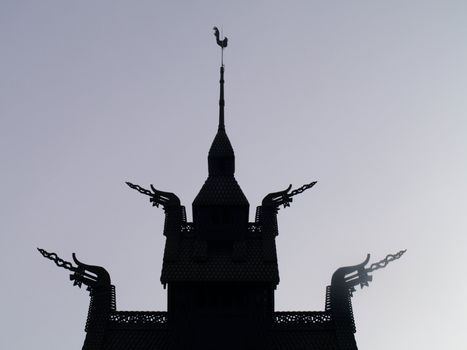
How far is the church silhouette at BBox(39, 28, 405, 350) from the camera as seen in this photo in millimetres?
30703

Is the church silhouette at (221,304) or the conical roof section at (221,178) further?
the conical roof section at (221,178)

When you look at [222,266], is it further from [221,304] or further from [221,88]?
[221,88]

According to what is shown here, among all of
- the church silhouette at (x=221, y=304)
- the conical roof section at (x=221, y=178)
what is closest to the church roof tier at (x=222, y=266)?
the church silhouette at (x=221, y=304)

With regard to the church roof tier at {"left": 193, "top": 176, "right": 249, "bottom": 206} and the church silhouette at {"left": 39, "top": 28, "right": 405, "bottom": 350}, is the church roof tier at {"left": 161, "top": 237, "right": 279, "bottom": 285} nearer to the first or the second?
the church silhouette at {"left": 39, "top": 28, "right": 405, "bottom": 350}

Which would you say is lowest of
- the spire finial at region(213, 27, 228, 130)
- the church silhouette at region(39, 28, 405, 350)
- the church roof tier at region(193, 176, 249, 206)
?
the church silhouette at region(39, 28, 405, 350)

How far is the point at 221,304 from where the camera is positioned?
31484 millimetres

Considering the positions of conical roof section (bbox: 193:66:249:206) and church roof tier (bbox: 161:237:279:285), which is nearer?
church roof tier (bbox: 161:237:279:285)

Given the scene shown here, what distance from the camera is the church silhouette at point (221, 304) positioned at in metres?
30.7

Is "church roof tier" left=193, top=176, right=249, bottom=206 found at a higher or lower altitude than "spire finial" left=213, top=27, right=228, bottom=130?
lower

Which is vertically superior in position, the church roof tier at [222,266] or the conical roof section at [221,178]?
the conical roof section at [221,178]

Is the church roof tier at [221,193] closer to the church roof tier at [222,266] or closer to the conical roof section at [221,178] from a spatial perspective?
the conical roof section at [221,178]

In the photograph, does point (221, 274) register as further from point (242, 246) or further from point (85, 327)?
point (85, 327)

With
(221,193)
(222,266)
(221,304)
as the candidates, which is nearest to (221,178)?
(221,193)

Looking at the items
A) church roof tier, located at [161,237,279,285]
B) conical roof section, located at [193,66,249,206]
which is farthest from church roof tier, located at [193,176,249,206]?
church roof tier, located at [161,237,279,285]
